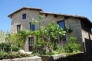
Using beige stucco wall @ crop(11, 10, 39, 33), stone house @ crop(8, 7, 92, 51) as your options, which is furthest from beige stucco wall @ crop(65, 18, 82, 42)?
beige stucco wall @ crop(11, 10, 39, 33)

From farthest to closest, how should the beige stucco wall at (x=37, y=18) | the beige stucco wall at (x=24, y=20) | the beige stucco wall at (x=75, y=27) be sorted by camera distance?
the beige stucco wall at (x=24, y=20) < the beige stucco wall at (x=37, y=18) < the beige stucco wall at (x=75, y=27)

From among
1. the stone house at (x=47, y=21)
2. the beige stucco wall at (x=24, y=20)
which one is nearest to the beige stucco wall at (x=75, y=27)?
the stone house at (x=47, y=21)

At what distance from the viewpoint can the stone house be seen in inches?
476

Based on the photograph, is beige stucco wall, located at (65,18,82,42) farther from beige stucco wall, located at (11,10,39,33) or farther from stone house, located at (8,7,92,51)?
beige stucco wall, located at (11,10,39,33)

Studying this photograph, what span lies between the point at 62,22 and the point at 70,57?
7.07 meters

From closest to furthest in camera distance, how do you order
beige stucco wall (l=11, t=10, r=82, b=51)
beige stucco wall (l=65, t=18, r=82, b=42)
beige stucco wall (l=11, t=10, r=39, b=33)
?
1. beige stucco wall (l=65, t=18, r=82, b=42)
2. beige stucco wall (l=11, t=10, r=82, b=51)
3. beige stucco wall (l=11, t=10, r=39, b=33)

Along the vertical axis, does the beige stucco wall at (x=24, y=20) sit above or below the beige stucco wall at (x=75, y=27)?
above

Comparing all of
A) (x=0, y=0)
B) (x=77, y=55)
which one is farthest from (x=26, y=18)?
(x=77, y=55)

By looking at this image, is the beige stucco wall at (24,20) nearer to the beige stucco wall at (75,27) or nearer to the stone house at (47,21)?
the stone house at (47,21)

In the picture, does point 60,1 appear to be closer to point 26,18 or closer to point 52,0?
point 52,0

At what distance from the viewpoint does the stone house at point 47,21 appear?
12.1m

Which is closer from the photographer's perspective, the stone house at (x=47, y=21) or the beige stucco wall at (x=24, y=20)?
the stone house at (x=47, y=21)

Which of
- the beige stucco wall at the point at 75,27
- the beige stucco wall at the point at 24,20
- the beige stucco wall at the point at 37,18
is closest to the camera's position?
the beige stucco wall at the point at 75,27

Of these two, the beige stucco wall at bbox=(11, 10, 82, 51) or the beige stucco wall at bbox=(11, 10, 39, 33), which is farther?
the beige stucco wall at bbox=(11, 10, 39, 33)
